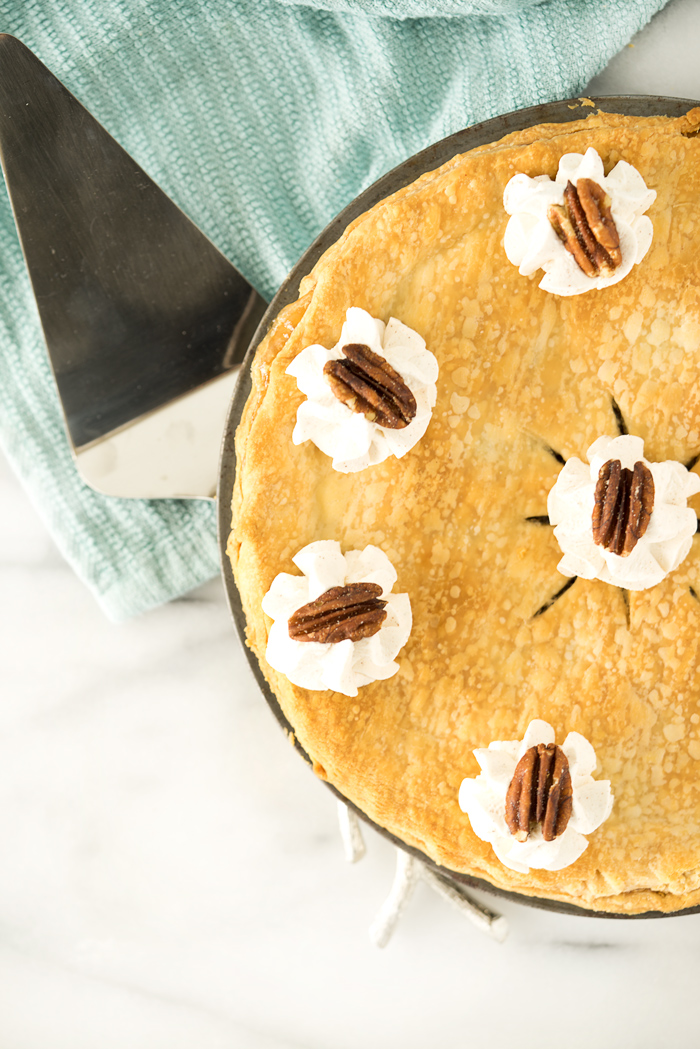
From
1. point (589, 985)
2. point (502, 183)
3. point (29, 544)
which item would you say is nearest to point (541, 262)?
point (502, 183)

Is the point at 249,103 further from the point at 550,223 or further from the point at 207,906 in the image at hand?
the point at 207,906

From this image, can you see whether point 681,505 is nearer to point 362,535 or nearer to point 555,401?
point 555,401

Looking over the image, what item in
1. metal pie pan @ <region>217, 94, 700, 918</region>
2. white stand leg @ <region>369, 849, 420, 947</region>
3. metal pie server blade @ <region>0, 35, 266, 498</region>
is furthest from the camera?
white stand leg @ <region>369, 849, 420, 947</region>

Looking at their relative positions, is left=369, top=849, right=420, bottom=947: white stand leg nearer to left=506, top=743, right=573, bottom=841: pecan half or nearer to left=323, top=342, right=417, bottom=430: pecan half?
left=506, top=743, right=573, bottom=841: pecan half

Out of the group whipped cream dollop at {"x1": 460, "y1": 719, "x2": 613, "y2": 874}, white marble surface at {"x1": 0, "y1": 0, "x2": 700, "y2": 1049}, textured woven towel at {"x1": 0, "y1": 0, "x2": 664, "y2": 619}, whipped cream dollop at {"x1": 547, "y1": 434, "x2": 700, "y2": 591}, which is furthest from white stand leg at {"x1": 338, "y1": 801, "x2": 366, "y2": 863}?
whipped cream dollop at {"x1": 547, "y1": 434, "x2": 700, "y2": 591}

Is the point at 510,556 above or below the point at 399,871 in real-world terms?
above

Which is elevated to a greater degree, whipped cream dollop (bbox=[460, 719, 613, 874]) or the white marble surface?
whipped cream dollop (bbox=[460, 719, 613, 874])
